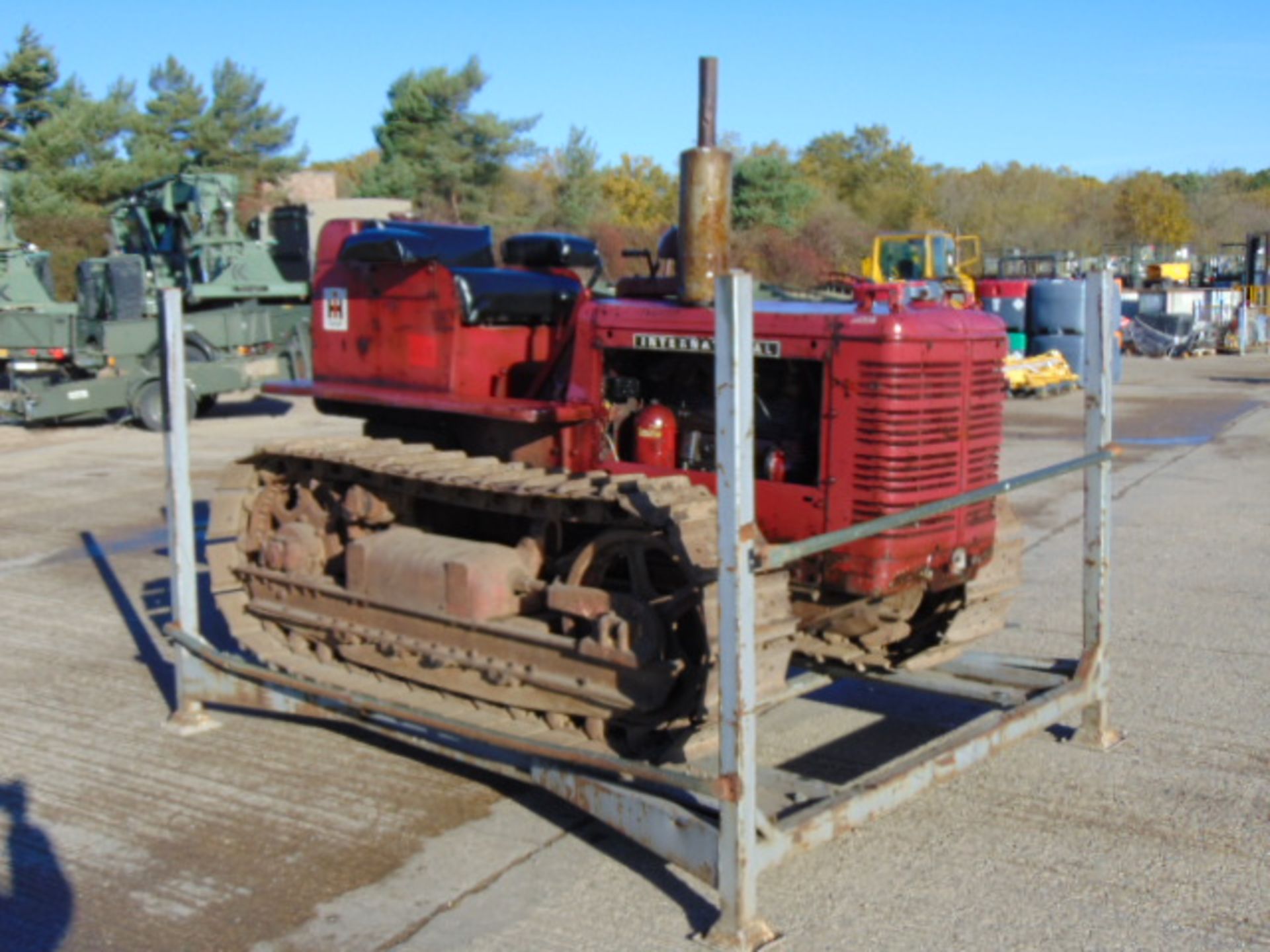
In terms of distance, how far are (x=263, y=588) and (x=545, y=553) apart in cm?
178

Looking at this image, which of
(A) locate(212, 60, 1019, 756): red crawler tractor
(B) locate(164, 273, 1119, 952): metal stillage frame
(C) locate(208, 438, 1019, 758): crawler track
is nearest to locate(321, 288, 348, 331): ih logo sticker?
(A) locate(212, 60, 1019, 756): red crawler tractor

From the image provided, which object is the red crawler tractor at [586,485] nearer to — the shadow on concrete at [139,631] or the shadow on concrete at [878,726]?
the shadow on concrete at [878,726]

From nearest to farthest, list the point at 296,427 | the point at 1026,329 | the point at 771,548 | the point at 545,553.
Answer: the point at 771,548 < the point at 545,553 < the point at 296,427 < the point at 1026,329

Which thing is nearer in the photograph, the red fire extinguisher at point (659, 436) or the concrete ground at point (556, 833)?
the concrete ground at point (556, 833)

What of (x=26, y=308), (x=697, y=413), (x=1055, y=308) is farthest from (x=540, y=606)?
(x=1055, y=308)

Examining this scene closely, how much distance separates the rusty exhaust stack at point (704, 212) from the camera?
5465 mm

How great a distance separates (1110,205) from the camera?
74688mm

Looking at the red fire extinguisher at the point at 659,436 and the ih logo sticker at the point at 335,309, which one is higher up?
the ih logo sticker at the point at 335,309

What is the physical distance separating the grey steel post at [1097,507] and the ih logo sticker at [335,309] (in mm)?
3516

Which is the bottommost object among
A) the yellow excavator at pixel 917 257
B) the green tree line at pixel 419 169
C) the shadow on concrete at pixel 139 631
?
the shadow on concrete at pixel 139 631

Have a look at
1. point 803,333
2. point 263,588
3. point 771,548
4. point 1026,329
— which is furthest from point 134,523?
point 1026,329

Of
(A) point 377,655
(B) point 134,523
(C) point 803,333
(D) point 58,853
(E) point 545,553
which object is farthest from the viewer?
(B) point 134,523

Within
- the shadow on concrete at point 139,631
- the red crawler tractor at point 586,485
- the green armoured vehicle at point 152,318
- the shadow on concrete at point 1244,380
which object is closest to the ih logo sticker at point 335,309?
the red crawler tractor at point 586,485

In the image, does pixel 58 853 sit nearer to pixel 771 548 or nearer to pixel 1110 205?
pixel 771 548
